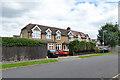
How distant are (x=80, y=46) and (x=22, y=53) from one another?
13884mm

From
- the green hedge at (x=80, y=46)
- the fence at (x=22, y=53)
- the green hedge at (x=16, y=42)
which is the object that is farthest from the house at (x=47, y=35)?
the green hedge at (x=16, y=42)

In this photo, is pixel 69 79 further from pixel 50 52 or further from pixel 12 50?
pixel 50 52

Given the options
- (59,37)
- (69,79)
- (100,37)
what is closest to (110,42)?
(100,37)

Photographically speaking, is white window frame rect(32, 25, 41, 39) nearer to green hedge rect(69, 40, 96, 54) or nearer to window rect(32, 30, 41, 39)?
window rect(32, 30, 41, 39)

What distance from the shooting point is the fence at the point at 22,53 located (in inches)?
518

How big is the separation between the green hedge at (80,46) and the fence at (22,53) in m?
7.85

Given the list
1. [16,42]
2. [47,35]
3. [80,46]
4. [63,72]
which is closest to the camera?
[63,72]

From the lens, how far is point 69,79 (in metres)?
5.92

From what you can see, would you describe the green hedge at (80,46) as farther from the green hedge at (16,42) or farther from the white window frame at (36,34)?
the green hedge at (16,42)

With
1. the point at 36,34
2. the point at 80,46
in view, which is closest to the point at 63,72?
the point at 80,46

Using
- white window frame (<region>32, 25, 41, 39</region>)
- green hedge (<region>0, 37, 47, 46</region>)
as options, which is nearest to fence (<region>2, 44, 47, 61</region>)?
green hedge (<region>0, 37, 47, 46</region>)

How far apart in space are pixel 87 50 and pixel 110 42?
35.6 ft

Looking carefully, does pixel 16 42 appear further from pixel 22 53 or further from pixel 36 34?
pixel 36 34

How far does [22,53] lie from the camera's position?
14.6 metres
